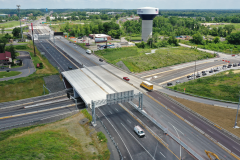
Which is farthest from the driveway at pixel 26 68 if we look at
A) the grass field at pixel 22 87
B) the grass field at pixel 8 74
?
the grass field at pixel 22 87

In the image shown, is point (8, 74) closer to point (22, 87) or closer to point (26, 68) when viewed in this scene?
point (26, 68)

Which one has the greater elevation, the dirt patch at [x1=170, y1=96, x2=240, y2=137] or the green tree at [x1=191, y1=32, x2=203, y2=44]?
the green tree at [x1=191, y1=32, x2=203, y2=44]

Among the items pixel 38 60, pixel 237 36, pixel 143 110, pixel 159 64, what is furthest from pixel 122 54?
→ pixel 237 36

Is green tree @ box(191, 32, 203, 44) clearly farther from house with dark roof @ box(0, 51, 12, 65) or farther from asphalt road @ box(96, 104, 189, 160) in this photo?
house with dark roof @ box(0, 51, 12, 65)

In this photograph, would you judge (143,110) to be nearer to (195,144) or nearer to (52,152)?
(195,144)

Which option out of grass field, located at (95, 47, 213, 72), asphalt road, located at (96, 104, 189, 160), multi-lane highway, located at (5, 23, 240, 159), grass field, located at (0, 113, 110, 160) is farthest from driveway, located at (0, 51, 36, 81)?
asphalt road, located at (96, 104, 189, 160)

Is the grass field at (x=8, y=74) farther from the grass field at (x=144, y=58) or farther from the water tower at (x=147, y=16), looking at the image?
the water tower at (x=147, y=16)

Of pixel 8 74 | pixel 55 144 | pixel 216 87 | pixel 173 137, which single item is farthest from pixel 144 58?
pixel 55 144

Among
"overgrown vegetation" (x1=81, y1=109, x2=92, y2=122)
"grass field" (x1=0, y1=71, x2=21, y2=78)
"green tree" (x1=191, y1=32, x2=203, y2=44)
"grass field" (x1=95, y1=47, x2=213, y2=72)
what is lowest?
"overgrown vegetation" (x1=81, y1=109, x2=92, y2=122)
